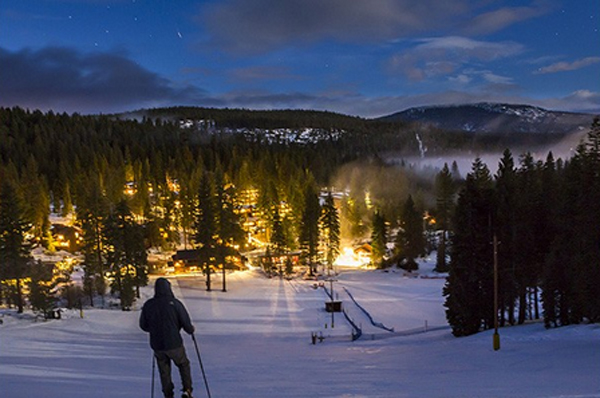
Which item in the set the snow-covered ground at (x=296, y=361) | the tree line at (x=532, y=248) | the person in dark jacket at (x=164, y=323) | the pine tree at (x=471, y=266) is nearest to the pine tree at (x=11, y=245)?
the snow-covered ground at (x=296, y=361)

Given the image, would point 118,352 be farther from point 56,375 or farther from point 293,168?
point 293,168

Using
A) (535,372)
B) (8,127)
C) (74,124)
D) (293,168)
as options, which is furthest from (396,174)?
(535,372)

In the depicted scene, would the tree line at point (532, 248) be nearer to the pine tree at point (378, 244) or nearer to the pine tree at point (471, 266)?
the pine tree at point (471, 266)

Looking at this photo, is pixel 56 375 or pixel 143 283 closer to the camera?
pixel 56 375

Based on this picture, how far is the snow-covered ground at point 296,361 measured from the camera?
10.9 meters

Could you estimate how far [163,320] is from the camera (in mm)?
7961

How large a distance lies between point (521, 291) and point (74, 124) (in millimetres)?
156005

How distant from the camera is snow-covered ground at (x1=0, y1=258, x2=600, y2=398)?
10.9 metres

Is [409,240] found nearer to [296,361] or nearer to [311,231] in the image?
[311,231]

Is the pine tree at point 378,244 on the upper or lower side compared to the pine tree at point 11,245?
lower

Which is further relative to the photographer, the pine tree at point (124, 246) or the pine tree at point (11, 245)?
the pine tree at point (124, 246)

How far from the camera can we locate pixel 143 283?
154 feet

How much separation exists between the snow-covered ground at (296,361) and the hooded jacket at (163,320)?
11.5ft

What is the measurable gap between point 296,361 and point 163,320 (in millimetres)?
10960
